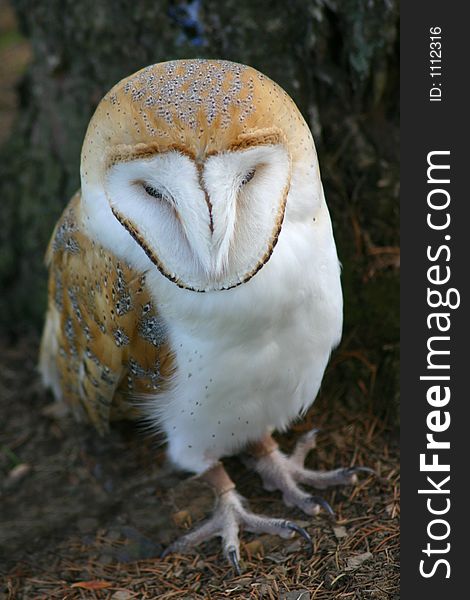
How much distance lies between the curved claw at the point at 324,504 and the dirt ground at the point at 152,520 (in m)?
0.03

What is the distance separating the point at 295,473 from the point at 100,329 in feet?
3.04

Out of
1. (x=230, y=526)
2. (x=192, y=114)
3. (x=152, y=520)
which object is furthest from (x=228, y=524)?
(x=192, y=114)

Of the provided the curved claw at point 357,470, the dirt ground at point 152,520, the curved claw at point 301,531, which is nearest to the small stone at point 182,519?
the dirt ground at point 152,520

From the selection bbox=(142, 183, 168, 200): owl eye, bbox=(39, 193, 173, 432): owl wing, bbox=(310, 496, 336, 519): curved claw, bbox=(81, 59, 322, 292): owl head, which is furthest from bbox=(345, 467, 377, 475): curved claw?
bbox=(142, 183, 168, 200): owl eye

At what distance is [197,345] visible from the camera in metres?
2.38

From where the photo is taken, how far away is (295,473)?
2973 mm

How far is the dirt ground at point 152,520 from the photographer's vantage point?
8.37 ft

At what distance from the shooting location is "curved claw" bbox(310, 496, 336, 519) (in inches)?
109

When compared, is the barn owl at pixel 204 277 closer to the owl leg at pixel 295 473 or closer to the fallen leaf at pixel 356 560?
the owl leg at pixel 295 473

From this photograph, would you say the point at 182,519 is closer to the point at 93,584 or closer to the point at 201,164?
the point at 93,584

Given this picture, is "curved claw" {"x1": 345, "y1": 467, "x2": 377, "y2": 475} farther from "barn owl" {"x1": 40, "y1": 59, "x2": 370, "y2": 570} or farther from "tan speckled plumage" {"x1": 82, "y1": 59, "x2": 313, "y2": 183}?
"tan speckled plumage" {"x1": 82, "y1": 59, "x2": 313, "y2": 183}

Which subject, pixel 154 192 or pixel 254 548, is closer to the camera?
pixel 154 192

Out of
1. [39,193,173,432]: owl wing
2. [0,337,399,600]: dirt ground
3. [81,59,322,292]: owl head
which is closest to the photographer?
[81,59,322,292]: owl head

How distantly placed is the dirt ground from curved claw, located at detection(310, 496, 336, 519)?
0.10 feet
